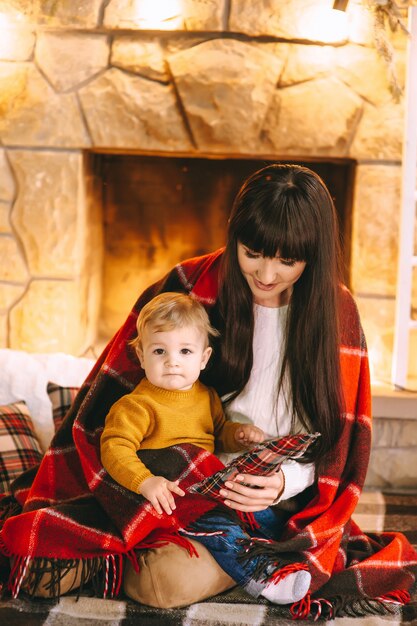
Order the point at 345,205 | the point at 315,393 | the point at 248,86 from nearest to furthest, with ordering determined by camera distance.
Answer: the point at 315,393, the point at 248,86, the point at 345,205

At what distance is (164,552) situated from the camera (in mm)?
1716

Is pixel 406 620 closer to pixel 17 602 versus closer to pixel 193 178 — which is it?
pixel 17 602

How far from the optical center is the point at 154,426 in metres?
1.76

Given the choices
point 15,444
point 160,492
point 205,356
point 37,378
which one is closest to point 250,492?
point 160,492

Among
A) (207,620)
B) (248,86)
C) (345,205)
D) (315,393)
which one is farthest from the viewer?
(345,205)

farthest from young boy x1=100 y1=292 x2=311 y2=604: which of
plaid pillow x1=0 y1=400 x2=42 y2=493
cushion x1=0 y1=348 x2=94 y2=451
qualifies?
cushion x1=0 y1=348 x2=94 y2=451

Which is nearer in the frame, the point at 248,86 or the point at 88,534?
the point at 88,534

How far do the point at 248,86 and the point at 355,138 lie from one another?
0.37 meters

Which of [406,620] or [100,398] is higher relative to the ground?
[100,398]

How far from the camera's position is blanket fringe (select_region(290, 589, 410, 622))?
5.60ft

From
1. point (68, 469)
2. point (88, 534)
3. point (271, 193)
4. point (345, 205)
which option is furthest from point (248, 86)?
point (88, 534)

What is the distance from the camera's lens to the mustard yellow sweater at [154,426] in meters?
1.68

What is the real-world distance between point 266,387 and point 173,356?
255 mm

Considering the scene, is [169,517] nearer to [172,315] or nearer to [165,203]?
[172,315]
